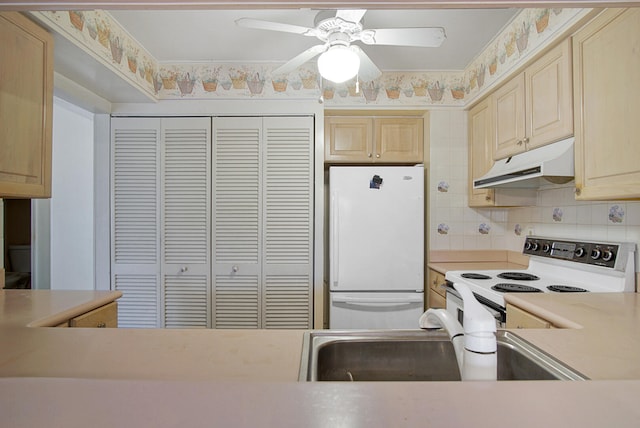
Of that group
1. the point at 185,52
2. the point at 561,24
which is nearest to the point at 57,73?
the point at 185,52

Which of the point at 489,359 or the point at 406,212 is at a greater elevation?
the point at 406,212

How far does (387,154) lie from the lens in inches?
111

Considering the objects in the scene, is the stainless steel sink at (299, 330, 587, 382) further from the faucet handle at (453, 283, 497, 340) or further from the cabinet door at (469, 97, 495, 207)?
the cabinet door at (469, 97, 495, 207)

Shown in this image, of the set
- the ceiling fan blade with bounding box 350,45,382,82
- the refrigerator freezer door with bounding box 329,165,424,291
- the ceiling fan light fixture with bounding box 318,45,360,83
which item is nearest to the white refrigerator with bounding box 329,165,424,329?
the refrigerator freezer door with bounding box 329,165,424,291

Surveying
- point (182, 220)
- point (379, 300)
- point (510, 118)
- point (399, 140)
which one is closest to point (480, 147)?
point (510, 118)

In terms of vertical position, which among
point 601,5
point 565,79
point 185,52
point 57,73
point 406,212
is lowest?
point 406,212

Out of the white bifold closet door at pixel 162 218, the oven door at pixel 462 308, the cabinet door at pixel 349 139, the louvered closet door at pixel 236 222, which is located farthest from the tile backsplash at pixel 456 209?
the white bifold closet door at pixel 162 218

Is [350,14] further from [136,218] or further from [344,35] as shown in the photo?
[136,218]

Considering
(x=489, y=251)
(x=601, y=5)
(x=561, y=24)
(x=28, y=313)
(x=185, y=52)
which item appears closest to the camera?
(x=601, y=5)

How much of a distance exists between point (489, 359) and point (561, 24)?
179 centimetres

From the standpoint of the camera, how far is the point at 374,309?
2.52 meters

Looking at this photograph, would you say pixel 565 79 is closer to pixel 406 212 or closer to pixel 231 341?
pixel 406 212

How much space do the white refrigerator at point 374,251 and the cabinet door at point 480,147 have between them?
504 mm

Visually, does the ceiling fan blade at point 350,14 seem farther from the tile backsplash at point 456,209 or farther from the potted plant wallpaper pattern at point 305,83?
the tile backsplash at point 456,209
